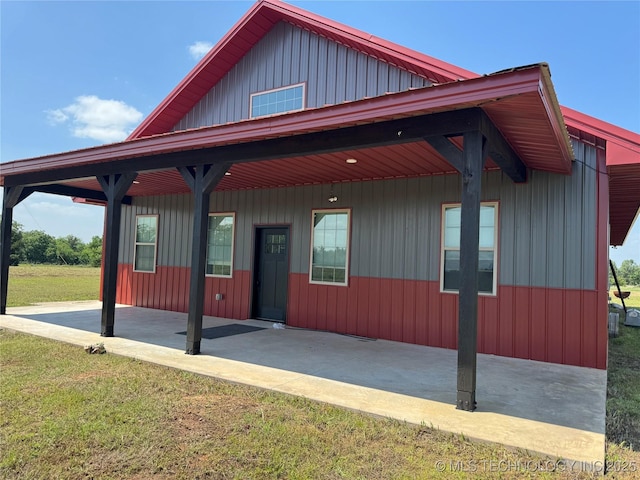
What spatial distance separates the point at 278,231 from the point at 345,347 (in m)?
3.16

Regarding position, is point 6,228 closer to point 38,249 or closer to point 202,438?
point 202,438

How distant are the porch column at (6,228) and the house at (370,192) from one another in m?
0.03

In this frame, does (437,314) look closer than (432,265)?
Yes

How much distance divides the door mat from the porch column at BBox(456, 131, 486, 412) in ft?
14.1

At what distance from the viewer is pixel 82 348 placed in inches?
227

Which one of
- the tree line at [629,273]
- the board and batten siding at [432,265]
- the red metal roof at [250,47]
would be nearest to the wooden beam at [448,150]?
the red metal roof at [250,47]

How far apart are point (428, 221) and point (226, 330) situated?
4.01 meters

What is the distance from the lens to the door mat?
23.0ft

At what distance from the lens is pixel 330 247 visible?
787cm

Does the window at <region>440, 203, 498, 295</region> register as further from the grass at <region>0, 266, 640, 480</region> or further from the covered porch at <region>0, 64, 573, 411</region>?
the grass at <region>0, 266, 640, 480</region>

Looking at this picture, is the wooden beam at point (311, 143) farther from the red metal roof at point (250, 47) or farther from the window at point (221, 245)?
the window at point (221, 245)

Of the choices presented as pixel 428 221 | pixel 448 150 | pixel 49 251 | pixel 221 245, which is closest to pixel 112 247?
pixel 221 245

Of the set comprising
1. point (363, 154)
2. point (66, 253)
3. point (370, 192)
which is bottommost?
point (66, 253)

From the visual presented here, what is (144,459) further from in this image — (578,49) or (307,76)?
(578,49)
